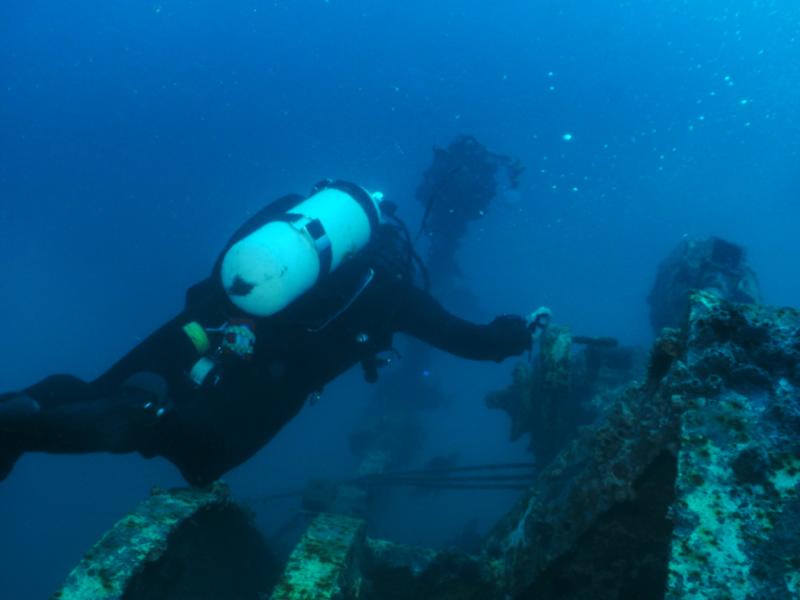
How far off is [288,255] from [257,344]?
721mm

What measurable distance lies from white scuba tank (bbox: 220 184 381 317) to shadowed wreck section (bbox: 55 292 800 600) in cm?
140

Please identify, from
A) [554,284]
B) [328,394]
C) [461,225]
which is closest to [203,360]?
[461,225]

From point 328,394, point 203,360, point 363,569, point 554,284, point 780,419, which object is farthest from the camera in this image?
point 554,284

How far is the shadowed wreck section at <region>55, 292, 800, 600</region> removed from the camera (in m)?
1.14

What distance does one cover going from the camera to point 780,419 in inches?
51.1

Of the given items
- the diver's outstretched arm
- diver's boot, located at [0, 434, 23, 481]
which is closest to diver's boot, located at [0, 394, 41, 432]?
diver's boot, located at [0, 434, 23, 481]

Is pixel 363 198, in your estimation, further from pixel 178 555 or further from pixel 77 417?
pixel 178 555

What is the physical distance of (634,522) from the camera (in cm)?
172

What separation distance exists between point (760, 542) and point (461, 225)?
14.8 meters

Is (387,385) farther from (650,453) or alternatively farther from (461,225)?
(650,453)

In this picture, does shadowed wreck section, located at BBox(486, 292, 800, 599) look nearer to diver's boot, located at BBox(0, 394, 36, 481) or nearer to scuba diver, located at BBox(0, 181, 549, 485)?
scuba diver, located at BBox(0, 181, 549, 485)

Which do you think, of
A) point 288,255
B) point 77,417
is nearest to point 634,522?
point 77,417

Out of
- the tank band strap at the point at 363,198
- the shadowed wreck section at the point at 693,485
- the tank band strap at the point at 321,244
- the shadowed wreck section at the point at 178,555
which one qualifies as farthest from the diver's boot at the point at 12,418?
the tank band strap at the point at 363,198

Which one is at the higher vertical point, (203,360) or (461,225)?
(461,225)
